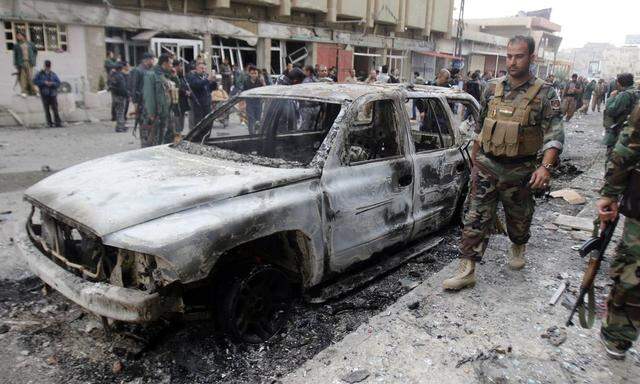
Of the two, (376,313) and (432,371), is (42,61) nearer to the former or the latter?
(376,313)

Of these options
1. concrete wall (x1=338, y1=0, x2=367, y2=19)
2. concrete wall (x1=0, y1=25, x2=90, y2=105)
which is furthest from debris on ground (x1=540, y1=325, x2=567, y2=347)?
concrete wall (x1=338, y1=0, x2=367, y2=19)

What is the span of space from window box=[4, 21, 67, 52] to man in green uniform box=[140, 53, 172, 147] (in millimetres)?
6507

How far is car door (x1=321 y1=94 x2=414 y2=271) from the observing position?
3.03m

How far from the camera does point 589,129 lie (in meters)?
15.5

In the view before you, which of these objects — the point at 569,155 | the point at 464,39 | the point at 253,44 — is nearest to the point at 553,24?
the point at 464,39

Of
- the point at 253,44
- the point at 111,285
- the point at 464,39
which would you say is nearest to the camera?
the point at 111,285

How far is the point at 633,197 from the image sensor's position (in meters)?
2.33

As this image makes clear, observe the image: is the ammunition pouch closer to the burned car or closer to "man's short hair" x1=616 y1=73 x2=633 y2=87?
the burned car

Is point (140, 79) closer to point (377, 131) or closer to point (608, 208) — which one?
point (377, 131)

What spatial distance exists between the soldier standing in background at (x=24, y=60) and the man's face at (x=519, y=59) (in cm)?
1205

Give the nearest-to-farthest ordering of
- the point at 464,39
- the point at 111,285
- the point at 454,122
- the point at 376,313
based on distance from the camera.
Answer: the point at 111,285 < the point at 376,313 < the point at 454,122 < the point at 464,39

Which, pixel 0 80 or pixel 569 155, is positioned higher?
pixel 0 80

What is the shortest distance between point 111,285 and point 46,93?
10.1m

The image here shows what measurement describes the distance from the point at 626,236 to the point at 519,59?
1.39 m
